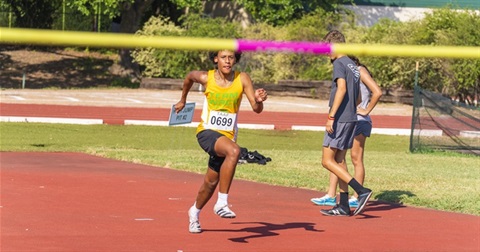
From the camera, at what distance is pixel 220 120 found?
11141 millimetres

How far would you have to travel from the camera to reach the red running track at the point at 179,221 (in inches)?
Answer: 436

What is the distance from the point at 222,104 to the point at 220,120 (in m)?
0.16

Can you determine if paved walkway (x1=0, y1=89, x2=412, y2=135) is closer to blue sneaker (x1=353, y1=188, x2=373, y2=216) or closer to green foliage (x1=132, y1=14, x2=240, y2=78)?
green foliage (x1=132, y1=14, x2=240, y2=78)

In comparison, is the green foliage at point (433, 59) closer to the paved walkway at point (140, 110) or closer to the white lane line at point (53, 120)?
the paved walkway at point (140, 110)

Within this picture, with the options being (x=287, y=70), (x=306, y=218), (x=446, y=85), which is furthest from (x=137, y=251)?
(x=287, y=70)

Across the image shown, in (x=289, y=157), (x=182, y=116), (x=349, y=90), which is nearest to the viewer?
(x=349, y=90)

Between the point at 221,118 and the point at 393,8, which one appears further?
the point at 393,8

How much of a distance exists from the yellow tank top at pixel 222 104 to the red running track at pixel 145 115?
17.5 metres

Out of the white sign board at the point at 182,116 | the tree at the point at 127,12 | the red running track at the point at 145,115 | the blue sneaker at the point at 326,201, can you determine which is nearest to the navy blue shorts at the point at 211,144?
the blue sneaker at the point at 326,201

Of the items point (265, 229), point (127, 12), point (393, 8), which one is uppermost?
point (393, 8)

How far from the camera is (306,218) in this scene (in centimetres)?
1319

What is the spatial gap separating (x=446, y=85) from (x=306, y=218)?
26016mm

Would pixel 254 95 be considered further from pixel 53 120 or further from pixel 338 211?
pixel 53 120

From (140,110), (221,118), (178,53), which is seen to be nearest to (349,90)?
(221,118)
